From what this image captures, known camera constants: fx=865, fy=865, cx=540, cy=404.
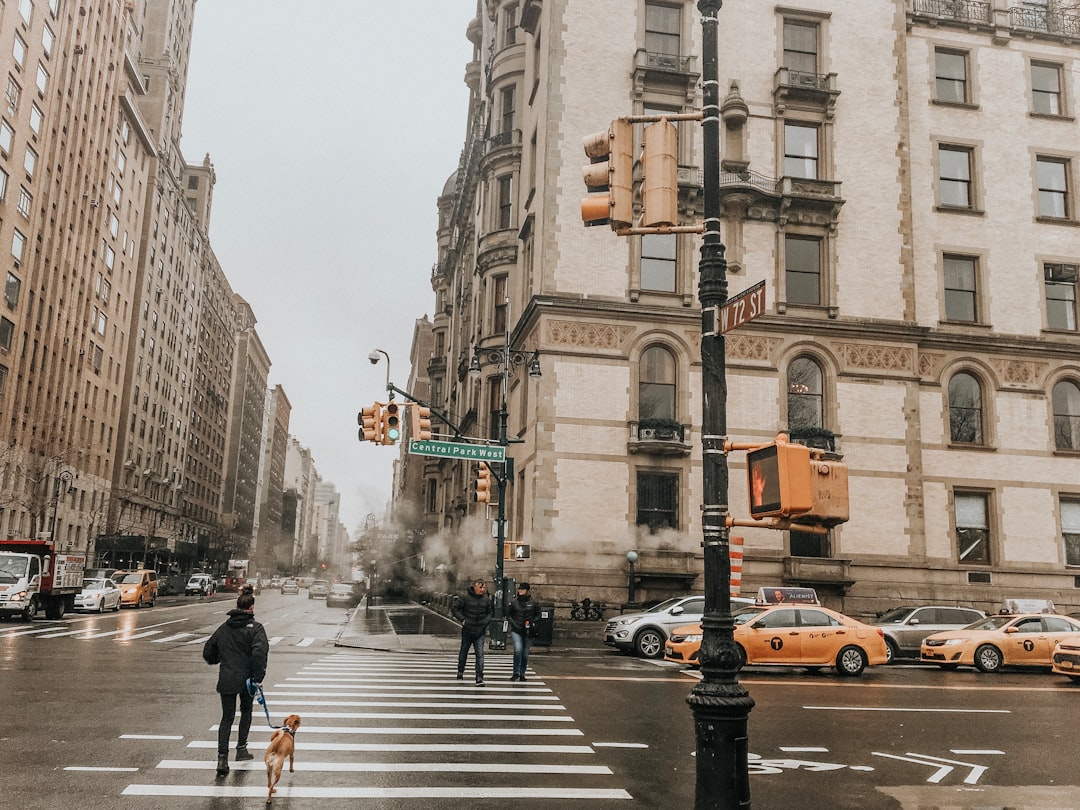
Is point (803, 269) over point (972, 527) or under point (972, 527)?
over

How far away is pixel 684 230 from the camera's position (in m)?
7.00

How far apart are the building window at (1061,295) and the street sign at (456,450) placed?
23019mm

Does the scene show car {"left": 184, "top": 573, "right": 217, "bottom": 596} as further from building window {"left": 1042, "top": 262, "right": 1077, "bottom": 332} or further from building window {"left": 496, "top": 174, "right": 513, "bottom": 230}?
building window {"left": 1042, "top": 262, "right": 1077, "bottom": 332}

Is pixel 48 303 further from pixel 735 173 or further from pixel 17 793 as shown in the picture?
pixel 17 793

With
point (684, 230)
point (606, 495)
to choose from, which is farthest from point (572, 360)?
point (684, 230)

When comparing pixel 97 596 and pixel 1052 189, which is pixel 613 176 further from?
pixel 97 596

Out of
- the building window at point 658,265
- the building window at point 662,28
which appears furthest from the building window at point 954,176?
the building window at point 658,265

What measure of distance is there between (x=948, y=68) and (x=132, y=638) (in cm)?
3523

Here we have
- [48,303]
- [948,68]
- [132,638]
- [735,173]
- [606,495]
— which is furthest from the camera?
[48,303]

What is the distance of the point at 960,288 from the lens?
107 ft

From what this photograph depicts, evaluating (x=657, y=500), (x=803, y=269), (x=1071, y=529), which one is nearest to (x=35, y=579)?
(x=657, y=500)

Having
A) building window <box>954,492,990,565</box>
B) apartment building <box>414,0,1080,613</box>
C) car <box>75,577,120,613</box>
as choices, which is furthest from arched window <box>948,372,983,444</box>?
car <box>75,577,120,613</box>

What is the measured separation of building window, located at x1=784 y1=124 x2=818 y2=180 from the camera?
1249 inches

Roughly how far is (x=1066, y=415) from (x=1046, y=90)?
43.0 ft
